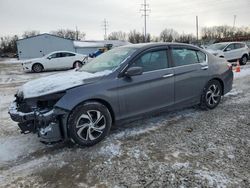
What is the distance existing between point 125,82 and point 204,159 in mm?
1708

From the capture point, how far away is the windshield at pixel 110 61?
176 inches

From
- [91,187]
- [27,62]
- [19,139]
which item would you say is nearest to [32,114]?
[19,139]

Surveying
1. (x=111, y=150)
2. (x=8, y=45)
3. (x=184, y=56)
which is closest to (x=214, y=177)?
(x=111, y=150)

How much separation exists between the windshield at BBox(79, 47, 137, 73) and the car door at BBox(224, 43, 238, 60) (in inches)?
481

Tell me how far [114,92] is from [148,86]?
28.0 inches

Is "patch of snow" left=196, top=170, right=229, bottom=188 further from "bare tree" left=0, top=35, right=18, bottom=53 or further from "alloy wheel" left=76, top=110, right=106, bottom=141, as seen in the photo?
"bare tree" left=0, top=35, right=18, bottom=53

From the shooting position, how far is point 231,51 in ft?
51.2

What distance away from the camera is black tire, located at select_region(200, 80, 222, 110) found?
5.53 meters

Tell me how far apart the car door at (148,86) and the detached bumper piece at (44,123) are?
1091 millimetres

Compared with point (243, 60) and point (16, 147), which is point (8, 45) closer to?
point (243, 60)

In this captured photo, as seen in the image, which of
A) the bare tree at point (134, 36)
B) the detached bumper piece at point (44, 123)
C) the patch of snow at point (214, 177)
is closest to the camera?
the patch of snow at point (214, 177)

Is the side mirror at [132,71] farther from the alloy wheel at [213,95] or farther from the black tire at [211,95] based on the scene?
the alloy wheel at [213,95]

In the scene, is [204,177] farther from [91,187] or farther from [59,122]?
[59,122]

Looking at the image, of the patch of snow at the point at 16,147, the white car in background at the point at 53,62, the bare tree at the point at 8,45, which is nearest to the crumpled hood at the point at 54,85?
the patch of snow at the point at 16,147
